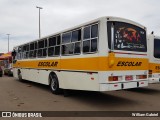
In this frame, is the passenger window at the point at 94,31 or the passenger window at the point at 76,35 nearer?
the passenger window at the point at 94,31

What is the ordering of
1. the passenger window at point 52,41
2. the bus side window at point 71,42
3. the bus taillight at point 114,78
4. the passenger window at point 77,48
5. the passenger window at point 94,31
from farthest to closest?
the passenger window at point 52,41
the bus side window at point 71,42
the passenger window at point 77,48
the passenger window at point 94,31
the bus taillight at point 114,78

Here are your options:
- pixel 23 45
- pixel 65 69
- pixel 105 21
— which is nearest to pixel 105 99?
pixel 65 69

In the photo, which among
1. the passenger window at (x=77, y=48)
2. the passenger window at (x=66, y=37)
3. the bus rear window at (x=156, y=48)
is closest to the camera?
the passenger window at (x=77, y=48)

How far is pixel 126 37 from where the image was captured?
31.6 ft

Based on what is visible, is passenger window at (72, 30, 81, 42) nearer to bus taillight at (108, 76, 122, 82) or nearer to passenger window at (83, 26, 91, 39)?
passenger window at (83, 26, 91, 39)

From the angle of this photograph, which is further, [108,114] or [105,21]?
[105,21]

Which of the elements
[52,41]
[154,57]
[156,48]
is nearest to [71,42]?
[52,41]

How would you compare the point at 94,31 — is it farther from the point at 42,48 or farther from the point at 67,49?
the point at 42,48

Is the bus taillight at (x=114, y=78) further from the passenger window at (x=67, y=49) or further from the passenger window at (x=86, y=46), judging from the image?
the passenger window at (x=67, y=49)

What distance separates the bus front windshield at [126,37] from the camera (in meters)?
9.12

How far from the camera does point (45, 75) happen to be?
13.6 m

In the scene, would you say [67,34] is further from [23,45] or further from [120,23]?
[23,45]

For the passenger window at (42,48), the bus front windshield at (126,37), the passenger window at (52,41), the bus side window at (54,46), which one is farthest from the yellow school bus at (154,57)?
the passenger window at (42,48)

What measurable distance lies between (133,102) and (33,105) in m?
4.02
